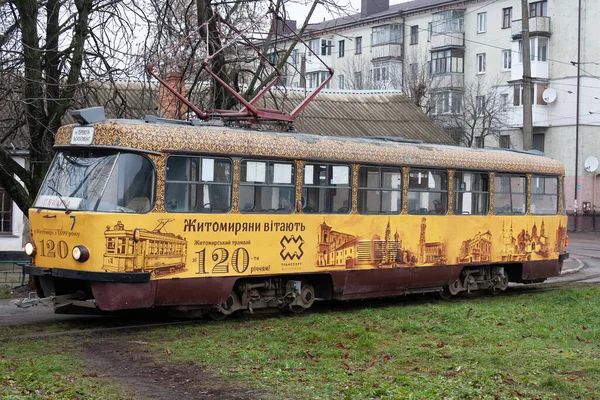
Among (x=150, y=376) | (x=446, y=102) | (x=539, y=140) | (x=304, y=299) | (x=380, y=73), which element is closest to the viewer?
(x=150, y=376)

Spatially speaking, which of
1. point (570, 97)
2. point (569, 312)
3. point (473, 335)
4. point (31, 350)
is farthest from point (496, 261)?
point (570, 97)

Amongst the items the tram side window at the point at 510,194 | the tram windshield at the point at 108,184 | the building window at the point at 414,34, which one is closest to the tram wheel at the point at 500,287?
the tram side window at the point at 510,194

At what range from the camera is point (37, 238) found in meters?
13.3

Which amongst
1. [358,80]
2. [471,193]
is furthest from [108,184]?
[358,80]

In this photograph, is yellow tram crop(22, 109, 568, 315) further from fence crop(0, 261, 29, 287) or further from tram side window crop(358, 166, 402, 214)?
fence crop(0, 261, 29, 287)

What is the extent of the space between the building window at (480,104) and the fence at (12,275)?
126 feet

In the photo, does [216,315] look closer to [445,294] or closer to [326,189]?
[326,189]

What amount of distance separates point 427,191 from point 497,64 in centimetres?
4381

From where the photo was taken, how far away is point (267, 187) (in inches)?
563

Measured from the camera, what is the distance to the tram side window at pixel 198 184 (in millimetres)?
13109

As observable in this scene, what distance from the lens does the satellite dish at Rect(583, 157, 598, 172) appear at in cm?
5098

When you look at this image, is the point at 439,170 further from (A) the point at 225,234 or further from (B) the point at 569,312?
(A) the point at 225,234

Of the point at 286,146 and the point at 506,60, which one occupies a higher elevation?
Answer: the point at 506,60

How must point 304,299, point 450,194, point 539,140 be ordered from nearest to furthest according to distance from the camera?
point 304,299 < point 450,194 < point 539,140
